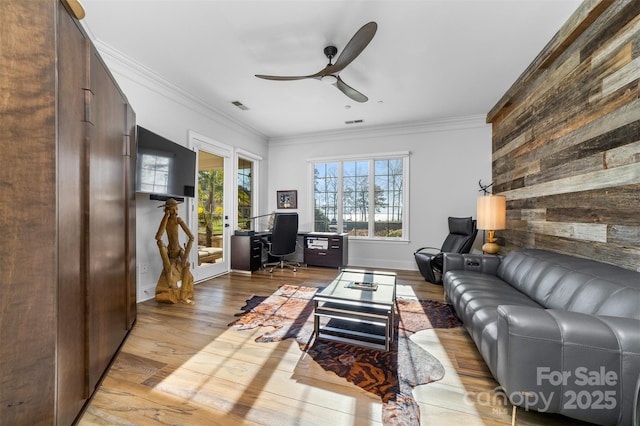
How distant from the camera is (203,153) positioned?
14.2 ft

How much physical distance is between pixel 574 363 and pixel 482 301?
2.68 feet

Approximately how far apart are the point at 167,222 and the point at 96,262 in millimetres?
1612

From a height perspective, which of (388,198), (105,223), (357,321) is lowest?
(357,321)

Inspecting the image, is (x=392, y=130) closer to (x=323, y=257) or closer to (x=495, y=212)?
(x=495, y=212)

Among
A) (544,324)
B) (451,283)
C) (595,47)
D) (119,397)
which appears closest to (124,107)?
(119,397)

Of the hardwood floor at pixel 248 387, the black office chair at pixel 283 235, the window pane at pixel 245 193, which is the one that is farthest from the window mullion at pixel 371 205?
the hardwood floor at pixel 248 387

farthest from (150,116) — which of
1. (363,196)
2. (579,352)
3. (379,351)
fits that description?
(579,352)

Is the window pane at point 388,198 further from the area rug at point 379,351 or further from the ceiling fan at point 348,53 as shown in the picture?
the ceiling fan at point 348,53

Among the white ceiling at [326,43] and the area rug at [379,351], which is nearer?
the area rug at [379,351]

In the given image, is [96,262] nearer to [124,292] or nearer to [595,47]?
[124,292]

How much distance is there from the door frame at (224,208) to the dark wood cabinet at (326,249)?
4.99 ft

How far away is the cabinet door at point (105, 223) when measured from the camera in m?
1.50

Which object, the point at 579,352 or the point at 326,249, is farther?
the point at 326,249

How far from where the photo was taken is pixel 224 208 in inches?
184
